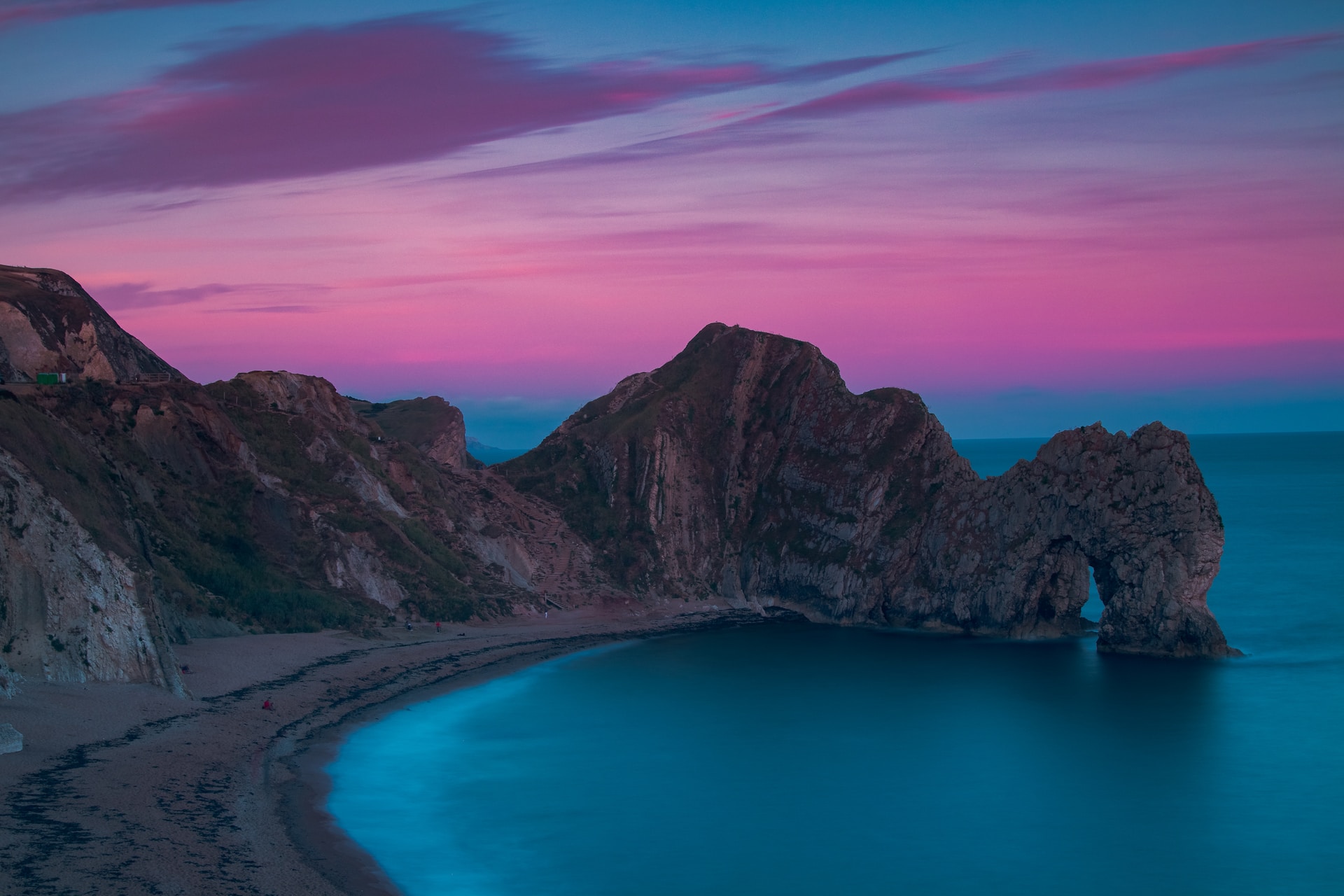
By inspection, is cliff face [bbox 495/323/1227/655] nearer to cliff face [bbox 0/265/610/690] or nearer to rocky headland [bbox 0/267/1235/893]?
rocky headland [bbox 0/267/1235/893]

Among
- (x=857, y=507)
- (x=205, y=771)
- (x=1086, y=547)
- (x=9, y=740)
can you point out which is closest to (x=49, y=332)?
(x=9, y=740)

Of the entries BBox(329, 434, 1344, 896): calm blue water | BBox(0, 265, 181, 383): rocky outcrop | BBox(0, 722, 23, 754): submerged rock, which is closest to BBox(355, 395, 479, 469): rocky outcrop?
BBox(0, 265, 181, 383): rocky outcrop

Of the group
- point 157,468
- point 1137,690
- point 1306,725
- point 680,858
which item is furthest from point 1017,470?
point 157,468

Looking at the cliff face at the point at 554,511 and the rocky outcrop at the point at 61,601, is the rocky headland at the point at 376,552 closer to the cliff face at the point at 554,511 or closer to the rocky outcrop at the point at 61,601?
the rocky outcrop at the point at 61,601

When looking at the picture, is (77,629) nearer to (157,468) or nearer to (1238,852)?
(157,468)

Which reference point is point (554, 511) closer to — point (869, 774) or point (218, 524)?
point (218, 524)

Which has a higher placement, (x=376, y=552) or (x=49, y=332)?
(x=49, y=332)
